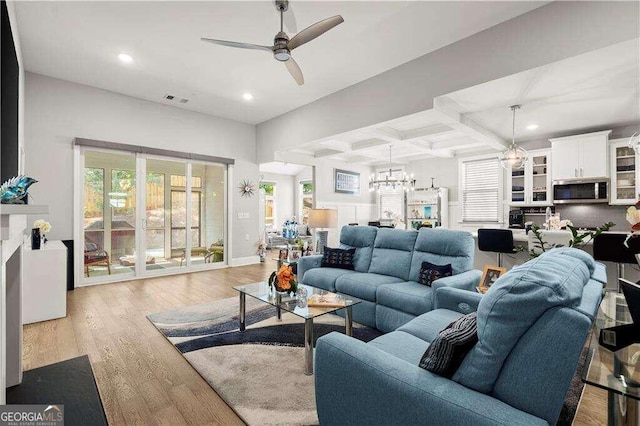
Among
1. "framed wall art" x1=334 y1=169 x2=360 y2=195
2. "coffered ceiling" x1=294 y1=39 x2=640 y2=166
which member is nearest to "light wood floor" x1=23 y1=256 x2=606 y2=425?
"coffered ceiling" x1=294 y1=39 x2=640 y2=166

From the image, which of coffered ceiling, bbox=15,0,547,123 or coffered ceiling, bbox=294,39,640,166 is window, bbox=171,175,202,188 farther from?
coffered ceiling, bbox=294,39,640,166

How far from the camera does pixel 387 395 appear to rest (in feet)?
3.99

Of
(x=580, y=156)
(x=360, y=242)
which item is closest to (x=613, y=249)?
(x=360, y=242)

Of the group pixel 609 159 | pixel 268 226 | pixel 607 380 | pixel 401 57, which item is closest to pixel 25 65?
pixel 401 57

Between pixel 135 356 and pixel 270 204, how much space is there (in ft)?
29.9

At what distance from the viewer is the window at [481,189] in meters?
7.21

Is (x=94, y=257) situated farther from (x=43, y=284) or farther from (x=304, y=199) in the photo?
(x=304, y=199)

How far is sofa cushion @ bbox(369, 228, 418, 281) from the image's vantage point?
3.54 metres

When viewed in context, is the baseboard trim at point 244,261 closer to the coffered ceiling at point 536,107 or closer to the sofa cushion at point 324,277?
the coffered ceiling at point 536,107

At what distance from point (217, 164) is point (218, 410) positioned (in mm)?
5593

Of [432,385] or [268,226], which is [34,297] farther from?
[268,226]

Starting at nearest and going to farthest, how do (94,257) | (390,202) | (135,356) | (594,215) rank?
1. (135,356)
2. (94,257)
3. (594,215)
4. (390,202)

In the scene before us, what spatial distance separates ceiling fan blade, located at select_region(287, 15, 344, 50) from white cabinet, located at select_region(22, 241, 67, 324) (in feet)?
11.7

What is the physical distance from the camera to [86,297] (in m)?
4.35
